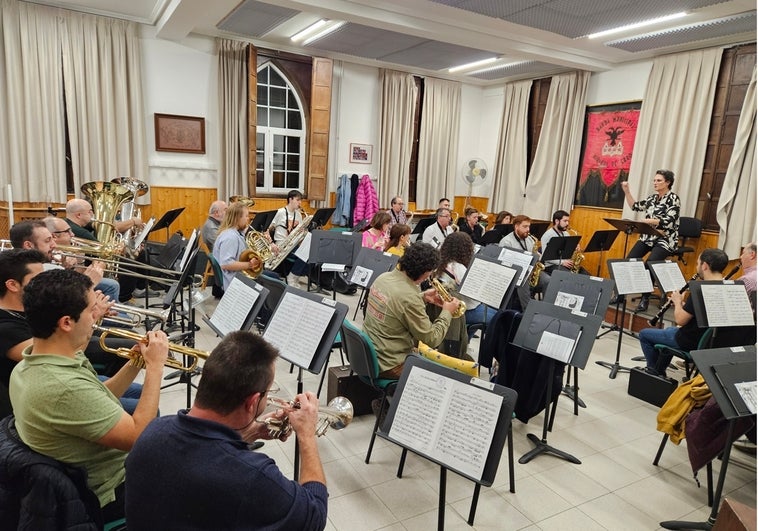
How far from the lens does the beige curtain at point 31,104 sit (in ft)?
21.2

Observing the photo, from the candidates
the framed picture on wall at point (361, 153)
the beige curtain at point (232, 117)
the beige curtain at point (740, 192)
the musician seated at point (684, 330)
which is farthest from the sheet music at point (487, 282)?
the framed picture on wall at point (361, 153)

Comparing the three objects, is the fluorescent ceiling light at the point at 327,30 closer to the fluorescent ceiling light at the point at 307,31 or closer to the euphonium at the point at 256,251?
the fluorescent ceiling light at the point at 307,31

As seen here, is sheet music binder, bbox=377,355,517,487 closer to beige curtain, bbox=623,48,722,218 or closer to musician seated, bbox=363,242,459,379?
musician seated, bbox=363,242,459,379

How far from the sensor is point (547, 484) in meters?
2.88

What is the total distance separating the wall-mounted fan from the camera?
10250 mm

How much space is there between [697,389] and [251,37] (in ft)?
25.6

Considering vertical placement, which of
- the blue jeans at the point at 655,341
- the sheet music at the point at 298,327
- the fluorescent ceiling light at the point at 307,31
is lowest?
the blue jeans at the point at 655,341

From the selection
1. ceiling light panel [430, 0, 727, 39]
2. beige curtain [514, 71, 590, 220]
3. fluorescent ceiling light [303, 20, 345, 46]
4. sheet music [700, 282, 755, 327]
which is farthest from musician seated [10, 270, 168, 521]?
beige curtain [514, 71, 590, 220]

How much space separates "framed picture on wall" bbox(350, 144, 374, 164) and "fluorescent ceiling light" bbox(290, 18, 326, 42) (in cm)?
218

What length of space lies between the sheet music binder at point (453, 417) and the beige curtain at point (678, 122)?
6738 mm

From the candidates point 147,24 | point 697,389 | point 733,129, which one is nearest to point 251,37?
point 147,24

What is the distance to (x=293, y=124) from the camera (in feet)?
29.1

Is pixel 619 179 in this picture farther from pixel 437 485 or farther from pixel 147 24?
pixel 147 24

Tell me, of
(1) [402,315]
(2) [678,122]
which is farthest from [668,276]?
(2) [678,122]
